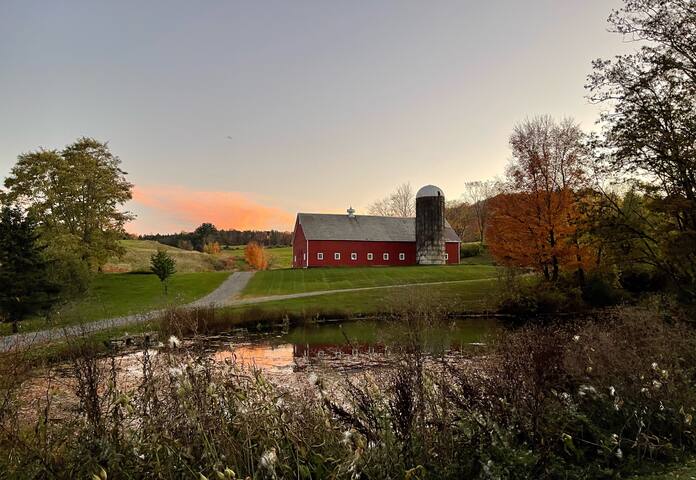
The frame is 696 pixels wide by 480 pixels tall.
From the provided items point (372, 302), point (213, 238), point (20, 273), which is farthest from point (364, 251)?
point (213, 238)

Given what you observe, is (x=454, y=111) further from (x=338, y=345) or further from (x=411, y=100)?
(x=338, y=345)

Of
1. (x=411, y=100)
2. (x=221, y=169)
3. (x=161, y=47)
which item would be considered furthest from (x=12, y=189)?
(x=411, y=100)

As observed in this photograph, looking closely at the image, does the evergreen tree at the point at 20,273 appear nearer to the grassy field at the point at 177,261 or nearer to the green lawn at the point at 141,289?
the green lawn at the point at 141,289

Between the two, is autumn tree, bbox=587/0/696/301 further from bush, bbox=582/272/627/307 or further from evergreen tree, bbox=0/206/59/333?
evergreen tree, bbox=0/206/59/333

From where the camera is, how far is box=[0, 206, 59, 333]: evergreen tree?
18594 millimetres

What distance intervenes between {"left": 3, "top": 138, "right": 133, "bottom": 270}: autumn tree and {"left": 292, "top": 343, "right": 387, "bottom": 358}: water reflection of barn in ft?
63.9

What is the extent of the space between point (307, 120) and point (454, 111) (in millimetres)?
6625

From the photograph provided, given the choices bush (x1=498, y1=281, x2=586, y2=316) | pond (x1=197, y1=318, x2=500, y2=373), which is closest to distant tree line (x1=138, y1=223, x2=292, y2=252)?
bush (x1=498, y1=281, x2=586, y2=316)

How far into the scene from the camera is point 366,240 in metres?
50.2

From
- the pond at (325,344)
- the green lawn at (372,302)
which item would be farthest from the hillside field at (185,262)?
the pond at (325,344)

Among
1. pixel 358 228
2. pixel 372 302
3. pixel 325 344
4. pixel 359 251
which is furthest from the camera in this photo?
pixel 358 228

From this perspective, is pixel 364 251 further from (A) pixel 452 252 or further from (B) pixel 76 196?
(B) pixel 76 196

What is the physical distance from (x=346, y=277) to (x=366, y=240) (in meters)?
11.3

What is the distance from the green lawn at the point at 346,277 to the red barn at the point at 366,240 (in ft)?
15.5
